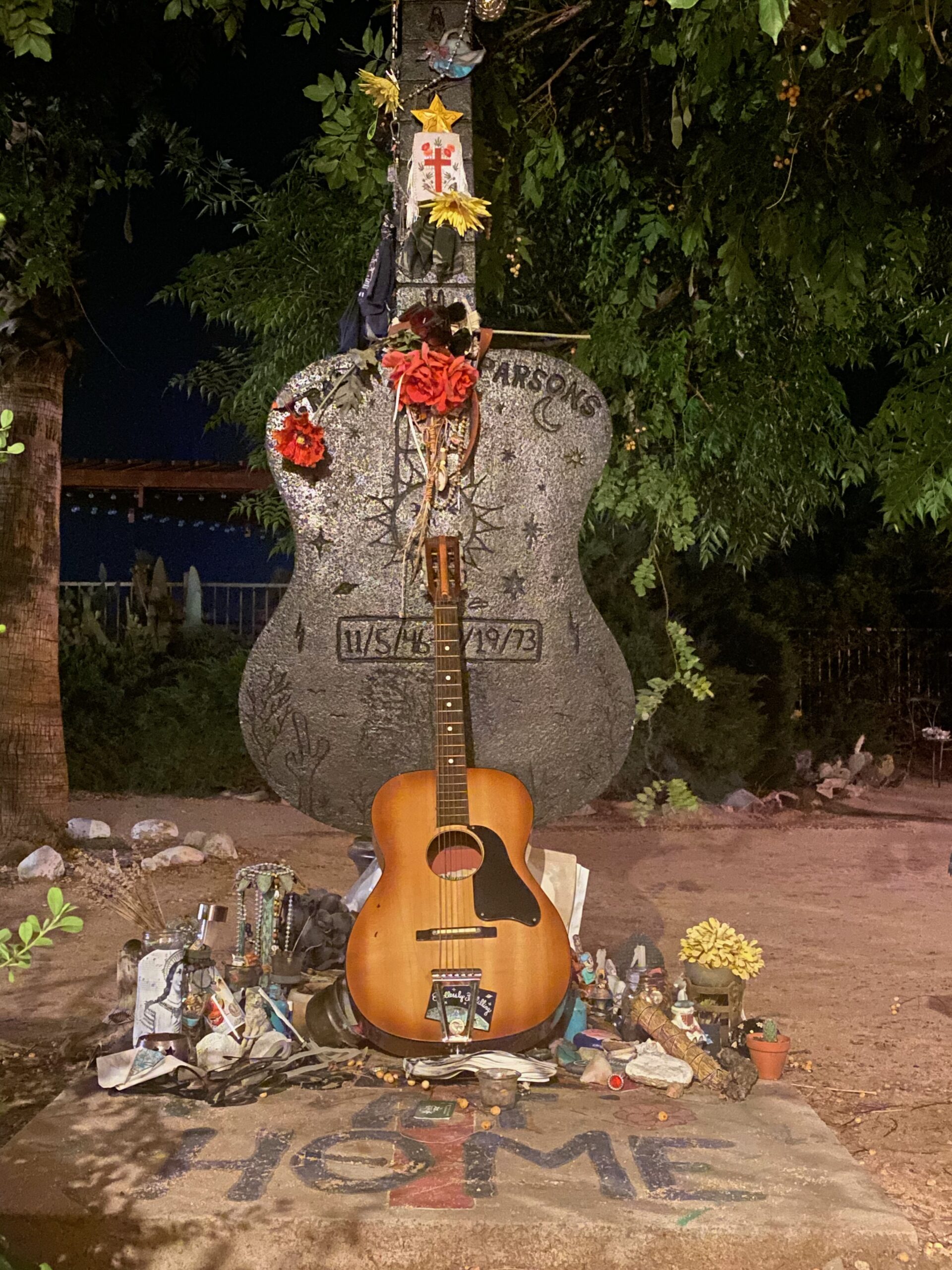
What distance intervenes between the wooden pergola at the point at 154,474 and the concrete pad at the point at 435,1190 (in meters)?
12.9

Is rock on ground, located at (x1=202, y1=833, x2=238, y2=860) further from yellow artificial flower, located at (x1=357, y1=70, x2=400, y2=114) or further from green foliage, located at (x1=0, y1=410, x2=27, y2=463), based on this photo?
green foliage, located at (x1=0, y1=410, x2=27, y2=463)

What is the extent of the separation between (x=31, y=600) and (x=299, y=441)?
446 centimetres

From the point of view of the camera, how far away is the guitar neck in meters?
3.92

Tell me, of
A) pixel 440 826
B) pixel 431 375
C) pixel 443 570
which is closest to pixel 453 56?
pixel 431 375

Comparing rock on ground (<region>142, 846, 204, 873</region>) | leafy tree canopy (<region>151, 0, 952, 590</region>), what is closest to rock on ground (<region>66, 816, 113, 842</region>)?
rock on ground (<region>142, 846, 204, 873</region>)

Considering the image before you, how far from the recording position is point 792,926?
268 inches

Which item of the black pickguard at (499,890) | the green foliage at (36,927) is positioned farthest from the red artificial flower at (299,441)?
the green foliage at (36,927)

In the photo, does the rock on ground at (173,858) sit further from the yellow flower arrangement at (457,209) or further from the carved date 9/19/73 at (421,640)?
the yellow flower arrangement at (457,209)

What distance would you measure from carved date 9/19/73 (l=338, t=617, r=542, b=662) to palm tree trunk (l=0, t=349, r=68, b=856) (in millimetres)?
4279

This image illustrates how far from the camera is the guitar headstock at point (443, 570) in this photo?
410 cm

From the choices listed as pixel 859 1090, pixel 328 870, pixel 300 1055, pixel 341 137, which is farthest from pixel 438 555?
pixel 328 870

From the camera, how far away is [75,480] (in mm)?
16141

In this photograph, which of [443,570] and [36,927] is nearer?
[36,927]

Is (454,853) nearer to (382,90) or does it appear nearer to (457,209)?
(457,209)
